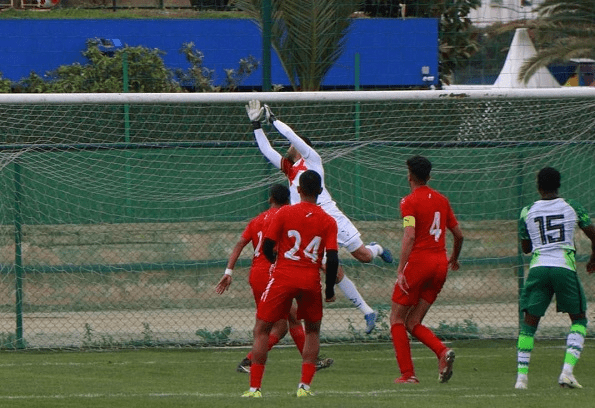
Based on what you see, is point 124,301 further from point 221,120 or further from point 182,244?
point 221,120

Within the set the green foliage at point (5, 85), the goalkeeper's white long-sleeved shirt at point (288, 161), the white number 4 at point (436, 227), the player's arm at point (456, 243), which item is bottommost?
the player's arm at point (456, 243)

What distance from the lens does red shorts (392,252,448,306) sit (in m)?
9.07

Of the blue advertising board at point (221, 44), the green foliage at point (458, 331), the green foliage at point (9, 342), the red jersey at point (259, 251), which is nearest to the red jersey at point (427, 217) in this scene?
the red jersey at point (259, 251)

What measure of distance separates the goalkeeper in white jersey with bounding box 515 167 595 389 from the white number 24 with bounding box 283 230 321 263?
1.88 m

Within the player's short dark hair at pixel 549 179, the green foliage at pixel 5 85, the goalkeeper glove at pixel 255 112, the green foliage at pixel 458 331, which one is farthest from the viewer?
the green foliage at pixel 5 85

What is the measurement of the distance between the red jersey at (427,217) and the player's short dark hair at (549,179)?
2.95ft

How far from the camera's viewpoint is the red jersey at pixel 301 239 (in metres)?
7.84

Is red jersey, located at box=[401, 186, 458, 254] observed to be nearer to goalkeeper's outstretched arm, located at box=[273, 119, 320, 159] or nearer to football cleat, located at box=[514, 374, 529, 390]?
football cleat, located at box=[514, 374, 529, 390]

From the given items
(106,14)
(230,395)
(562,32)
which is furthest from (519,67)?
(230,395)

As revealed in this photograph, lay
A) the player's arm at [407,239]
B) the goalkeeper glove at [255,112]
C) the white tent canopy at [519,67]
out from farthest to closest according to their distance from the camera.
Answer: the white tent canopy at [519,67], the goalkeeper glove at [255,112], the player's arm at [407,239]

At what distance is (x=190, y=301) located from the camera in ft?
43.8

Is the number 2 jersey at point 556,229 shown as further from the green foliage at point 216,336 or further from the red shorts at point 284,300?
the green foliage at point 216,336

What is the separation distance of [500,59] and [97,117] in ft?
18.4

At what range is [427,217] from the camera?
9031mm
